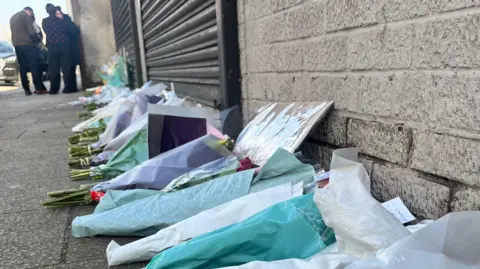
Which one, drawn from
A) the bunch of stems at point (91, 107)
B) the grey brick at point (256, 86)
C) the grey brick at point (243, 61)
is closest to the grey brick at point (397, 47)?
the grey brick at point (256, 86)

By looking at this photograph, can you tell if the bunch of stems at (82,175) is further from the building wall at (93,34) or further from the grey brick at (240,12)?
the building wall at (93,34)

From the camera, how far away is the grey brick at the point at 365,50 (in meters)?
1.36

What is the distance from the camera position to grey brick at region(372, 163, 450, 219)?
1179mm

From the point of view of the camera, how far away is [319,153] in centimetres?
183

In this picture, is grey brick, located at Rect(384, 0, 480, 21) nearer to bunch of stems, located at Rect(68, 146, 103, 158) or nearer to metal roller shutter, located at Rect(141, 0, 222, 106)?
metal roller shutter, located at Rect(141, 0, 222, 106)

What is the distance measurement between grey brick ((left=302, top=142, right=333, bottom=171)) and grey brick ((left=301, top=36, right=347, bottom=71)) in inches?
14.3

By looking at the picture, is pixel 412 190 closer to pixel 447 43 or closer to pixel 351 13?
pixel 447 43

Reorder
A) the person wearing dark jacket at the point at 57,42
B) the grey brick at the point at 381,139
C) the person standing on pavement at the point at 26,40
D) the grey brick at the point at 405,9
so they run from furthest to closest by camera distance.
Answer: the person standing on pavement at the point at 26,40 → the person wearing dark jacket at the point at 57,42 → the grey brick at the point at 381,139 → the grey brick at the point at 405,9

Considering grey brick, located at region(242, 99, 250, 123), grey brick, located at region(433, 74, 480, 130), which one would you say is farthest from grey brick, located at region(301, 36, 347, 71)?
grey brick, located at region(242, 99, 250, 123)

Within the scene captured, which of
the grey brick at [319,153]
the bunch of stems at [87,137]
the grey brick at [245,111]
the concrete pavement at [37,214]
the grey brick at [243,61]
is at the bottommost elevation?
the concrete pavement at [37,214]

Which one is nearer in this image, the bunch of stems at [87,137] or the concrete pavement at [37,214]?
the concrete pavement at [37,214]

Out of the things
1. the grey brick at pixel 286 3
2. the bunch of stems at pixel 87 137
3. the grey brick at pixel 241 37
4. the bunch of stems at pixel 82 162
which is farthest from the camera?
the bunch of stems at pixel 87 137

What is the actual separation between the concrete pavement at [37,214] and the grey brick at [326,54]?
1087 millimetres

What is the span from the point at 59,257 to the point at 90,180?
1.07 metres
